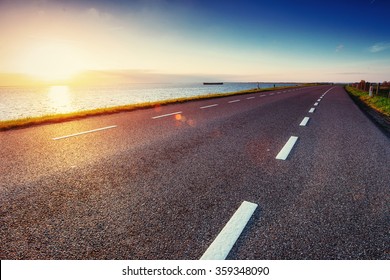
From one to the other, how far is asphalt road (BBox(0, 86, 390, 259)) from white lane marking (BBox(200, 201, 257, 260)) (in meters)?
0.05

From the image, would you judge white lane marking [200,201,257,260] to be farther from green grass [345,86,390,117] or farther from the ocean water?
the ocean water

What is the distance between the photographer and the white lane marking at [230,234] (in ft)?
6.59

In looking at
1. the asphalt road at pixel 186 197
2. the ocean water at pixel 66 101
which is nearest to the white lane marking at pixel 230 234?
the asphalt road at pixel 186 197

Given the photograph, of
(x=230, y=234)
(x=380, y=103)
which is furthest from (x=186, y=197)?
(x=380, y=103)

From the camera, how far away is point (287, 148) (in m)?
5.08

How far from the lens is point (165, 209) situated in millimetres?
2668

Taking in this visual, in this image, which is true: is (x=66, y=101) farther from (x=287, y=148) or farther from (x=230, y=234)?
(x=230, y=234)

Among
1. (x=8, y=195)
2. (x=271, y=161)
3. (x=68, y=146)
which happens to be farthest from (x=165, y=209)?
(x=68, y=146)

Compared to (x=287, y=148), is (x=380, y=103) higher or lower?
higher

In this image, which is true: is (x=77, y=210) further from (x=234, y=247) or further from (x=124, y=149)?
(x=124, y=149)

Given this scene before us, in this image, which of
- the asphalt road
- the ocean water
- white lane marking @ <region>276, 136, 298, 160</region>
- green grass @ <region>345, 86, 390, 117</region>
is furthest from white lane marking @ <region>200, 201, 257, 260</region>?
the ocean water

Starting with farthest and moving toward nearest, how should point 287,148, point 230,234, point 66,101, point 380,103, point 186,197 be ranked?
point 66,101
point 380,103
point 287,148
point 186,197
point 230,234

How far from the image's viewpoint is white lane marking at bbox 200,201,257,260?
6.59ft

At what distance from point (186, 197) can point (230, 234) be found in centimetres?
83
